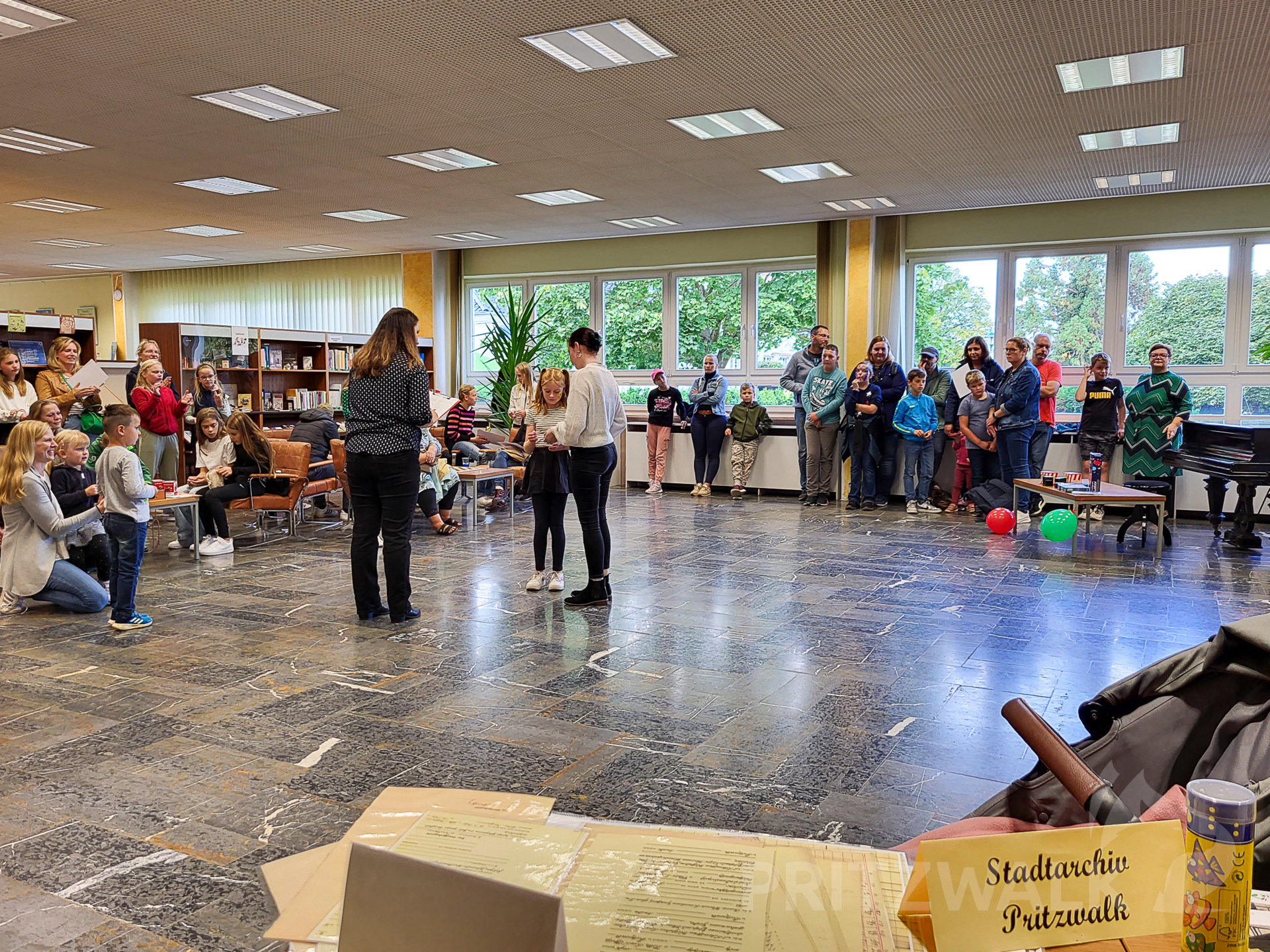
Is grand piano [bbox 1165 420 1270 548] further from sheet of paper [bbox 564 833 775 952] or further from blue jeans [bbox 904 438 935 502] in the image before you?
sheet of paper [bbox 564 833 775 952]

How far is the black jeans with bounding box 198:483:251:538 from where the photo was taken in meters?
7.50

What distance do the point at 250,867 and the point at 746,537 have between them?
626 centimetres

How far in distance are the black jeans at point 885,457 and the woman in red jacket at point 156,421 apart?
7123 mm

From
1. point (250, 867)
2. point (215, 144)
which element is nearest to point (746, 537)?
point (215, 144)

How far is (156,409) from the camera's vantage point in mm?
8414

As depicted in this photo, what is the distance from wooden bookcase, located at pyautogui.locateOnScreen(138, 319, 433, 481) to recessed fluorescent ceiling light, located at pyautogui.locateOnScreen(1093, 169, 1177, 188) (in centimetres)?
754

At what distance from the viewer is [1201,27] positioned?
17.4 ft

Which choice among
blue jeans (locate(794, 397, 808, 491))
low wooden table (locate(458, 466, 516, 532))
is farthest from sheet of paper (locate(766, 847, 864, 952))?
blue jeans (locate(794, 397, 808, 491))

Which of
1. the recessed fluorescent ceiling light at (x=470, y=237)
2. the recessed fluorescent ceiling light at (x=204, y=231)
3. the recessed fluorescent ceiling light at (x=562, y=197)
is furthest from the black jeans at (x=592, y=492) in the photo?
the recessed fluorescent ceiling light at (x=204, y=231)

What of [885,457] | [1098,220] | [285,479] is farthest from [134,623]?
[1098,220]

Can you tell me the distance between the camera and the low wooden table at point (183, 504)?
6.76 m

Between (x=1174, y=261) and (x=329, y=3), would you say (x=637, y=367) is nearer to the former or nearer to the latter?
(x=1174, y=261)

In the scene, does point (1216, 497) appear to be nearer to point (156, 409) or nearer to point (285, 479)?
point (285, 479)

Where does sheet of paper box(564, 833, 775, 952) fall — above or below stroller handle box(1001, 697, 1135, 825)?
below
